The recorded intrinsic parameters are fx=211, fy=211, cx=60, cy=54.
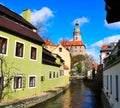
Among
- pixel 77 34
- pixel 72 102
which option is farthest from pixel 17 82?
pixel 77 34

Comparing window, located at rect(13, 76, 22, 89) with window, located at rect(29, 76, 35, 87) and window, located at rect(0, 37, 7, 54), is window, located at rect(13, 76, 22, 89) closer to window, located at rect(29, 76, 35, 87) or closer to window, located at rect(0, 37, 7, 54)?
window, located at rect(29, 76, 35, 87)

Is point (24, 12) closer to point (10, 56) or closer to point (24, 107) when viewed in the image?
point (10, 56)

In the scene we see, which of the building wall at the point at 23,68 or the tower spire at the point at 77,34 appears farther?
the tower spire at the point at 77,34

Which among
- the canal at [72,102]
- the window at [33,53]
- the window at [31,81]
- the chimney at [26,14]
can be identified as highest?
the chimney at [26,14]

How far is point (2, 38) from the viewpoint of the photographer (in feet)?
56.4

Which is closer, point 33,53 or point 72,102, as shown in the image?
point 33,53

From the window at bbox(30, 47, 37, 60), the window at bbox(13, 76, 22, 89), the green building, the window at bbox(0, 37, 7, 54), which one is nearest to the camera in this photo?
the window at bbox(0, 37, 7, 54)

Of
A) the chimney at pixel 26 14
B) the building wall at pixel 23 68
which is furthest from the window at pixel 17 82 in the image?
the chimney at pixel 26 14

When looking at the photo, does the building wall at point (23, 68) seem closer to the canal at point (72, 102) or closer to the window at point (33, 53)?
the window at point (33, 53)

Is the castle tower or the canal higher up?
the castle tower

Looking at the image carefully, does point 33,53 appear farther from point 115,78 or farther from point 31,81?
point 115,78

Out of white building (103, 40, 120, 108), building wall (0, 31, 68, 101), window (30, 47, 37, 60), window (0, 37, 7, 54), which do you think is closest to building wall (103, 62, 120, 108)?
white building (103, 40, 120, 108)

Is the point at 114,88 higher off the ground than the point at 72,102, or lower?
higher

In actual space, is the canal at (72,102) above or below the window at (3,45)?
below
